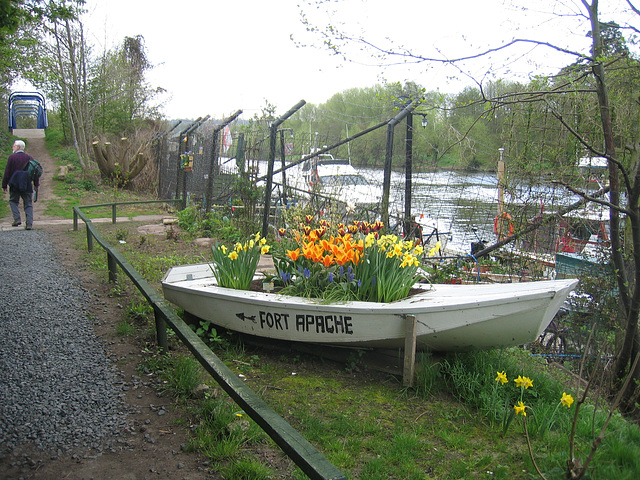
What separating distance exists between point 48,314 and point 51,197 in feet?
42.5

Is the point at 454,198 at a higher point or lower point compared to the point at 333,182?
lower

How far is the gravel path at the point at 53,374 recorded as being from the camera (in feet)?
10.3

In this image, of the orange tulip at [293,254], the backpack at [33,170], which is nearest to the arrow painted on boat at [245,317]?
the orange tulip at [293,254]

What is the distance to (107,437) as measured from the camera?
3.11 m

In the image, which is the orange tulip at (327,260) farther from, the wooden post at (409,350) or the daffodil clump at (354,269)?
the wooden post at (409,350)

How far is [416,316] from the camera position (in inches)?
154

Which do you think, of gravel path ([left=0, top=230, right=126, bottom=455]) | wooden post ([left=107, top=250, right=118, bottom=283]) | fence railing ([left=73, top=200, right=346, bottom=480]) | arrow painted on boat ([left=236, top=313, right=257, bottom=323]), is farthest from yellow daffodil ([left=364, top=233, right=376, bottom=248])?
wooden post ([left=107, top=250, right=118, bottom=283])

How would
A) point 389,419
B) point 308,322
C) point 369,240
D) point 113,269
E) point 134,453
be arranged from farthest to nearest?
1. point 113,269
2. point 369,240
3. point 308,322
4. point 389,419
5. point 134,453

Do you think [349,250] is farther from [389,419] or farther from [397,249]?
Result: [389,419]

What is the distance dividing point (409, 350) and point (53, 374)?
265 centimetres

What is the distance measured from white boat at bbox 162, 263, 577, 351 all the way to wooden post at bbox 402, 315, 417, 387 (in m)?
0.04

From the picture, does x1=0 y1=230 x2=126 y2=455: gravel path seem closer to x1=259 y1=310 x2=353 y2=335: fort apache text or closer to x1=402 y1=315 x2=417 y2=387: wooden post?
x1=259 y1=310 x2=353 y2=335: fort apache text

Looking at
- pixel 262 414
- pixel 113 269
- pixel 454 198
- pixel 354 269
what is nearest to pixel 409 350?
pixel 354 269

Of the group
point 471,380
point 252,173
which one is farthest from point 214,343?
point 252,173
